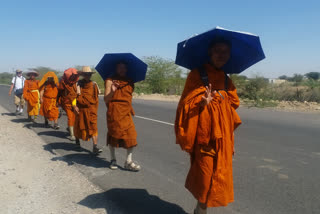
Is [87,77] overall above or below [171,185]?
above

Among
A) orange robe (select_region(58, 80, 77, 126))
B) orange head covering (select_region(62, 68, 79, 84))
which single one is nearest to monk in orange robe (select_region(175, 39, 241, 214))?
orange robe (select_region(58, 80, 77, 126))

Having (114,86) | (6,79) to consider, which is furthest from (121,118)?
(6,79)

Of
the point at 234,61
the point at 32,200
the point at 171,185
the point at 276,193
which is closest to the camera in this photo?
the point at 234,61

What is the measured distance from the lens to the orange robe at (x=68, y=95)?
705cm

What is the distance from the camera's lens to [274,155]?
6.23 m

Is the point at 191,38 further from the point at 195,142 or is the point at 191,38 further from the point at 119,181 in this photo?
the point at 119,181

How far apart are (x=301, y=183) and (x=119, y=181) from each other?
9.23ft

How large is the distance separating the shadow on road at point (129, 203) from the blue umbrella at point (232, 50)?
1.78m

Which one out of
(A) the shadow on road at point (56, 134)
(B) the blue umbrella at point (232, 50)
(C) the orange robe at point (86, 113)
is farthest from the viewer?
(A) the shadow on road at point (56, 134)

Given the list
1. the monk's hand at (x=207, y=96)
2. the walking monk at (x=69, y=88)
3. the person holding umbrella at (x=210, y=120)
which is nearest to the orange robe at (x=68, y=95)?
the walking monk at (x=69, y=88)

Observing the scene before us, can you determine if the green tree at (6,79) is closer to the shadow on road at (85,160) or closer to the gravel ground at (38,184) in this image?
the gravel ground at (38,184)

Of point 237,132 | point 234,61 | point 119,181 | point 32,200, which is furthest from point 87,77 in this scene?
point 237,132

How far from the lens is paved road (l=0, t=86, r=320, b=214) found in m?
3.80

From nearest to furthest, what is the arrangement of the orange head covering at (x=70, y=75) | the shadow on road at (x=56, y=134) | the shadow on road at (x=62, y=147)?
the shadow on road at (x=62, y=147)
the orange head covering at (x=70, y=75)
the shadow on road at (x=56, y=134)
